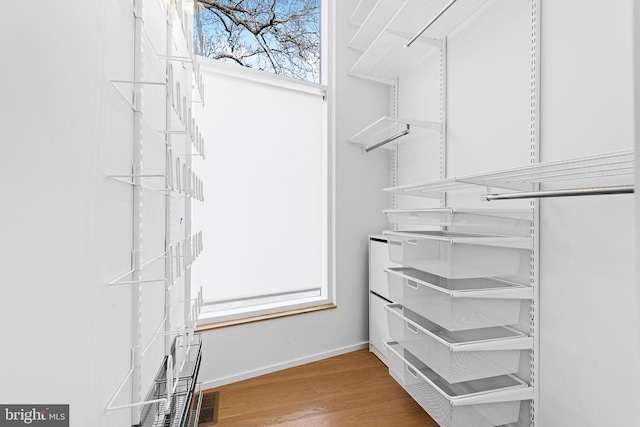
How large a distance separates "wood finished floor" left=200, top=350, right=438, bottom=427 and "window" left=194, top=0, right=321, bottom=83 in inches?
75.3

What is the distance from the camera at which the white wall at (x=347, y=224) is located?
193 centimetres

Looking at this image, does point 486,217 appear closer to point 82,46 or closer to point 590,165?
point 590,165

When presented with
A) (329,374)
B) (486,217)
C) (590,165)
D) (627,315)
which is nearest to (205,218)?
(329,374)

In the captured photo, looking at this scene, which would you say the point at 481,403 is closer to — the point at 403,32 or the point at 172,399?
the point at 172,399

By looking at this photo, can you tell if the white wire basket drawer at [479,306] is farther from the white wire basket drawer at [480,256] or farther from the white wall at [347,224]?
the white wall at [347,224]

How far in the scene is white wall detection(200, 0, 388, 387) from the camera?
1.93 metres

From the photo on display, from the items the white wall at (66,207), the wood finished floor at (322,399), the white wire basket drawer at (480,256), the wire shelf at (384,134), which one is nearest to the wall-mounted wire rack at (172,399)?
the white wall at (66,207)

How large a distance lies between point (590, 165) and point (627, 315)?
464 millimetres

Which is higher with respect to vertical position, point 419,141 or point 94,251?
point 419,141

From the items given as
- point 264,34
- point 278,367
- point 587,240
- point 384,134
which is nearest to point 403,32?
point 384,134

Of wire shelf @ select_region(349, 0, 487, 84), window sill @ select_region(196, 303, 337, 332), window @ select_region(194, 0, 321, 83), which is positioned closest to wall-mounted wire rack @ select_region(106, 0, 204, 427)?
window sill @ select_region(196, 303, 337, 332)

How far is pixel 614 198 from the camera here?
0.92 metres
